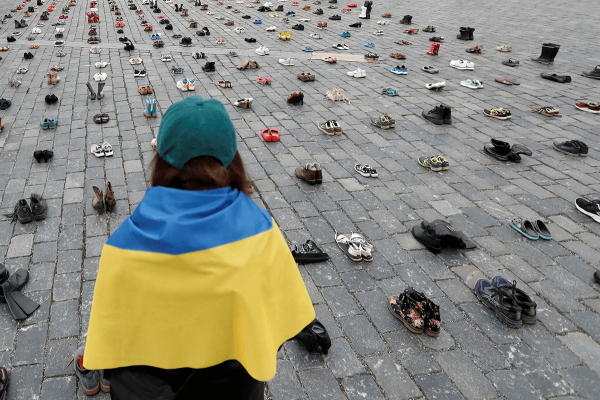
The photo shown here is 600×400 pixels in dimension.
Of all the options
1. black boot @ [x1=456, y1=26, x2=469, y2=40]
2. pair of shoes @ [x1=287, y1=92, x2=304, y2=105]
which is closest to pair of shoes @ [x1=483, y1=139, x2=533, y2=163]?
pair of shoes @ [x1=287, y1=92, x2=304, y2=105]

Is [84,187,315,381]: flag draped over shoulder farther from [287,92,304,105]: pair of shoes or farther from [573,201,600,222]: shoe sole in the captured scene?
[287,92,304,105]: pair of shoes

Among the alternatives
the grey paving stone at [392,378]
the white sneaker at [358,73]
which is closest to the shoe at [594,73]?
the white sneaker at [358,73]

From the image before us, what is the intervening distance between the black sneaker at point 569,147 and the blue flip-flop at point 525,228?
2627 mm

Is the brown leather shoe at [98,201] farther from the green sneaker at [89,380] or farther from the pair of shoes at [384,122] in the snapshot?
the pair of shoes at [384,122]

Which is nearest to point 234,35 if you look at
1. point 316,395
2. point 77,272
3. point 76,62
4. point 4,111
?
point 76,62

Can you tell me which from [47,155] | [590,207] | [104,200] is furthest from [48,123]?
[590,207]

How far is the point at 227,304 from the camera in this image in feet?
4.82

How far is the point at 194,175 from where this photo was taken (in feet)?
5.05

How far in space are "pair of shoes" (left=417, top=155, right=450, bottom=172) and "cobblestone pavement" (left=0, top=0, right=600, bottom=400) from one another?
0.54 feet

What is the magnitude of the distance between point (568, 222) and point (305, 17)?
1368cm

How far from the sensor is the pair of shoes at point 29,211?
4.25 m

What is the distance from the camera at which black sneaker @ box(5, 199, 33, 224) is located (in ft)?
13.9

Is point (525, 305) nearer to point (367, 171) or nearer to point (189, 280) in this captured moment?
point (367, 171)

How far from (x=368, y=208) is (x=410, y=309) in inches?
71.5
